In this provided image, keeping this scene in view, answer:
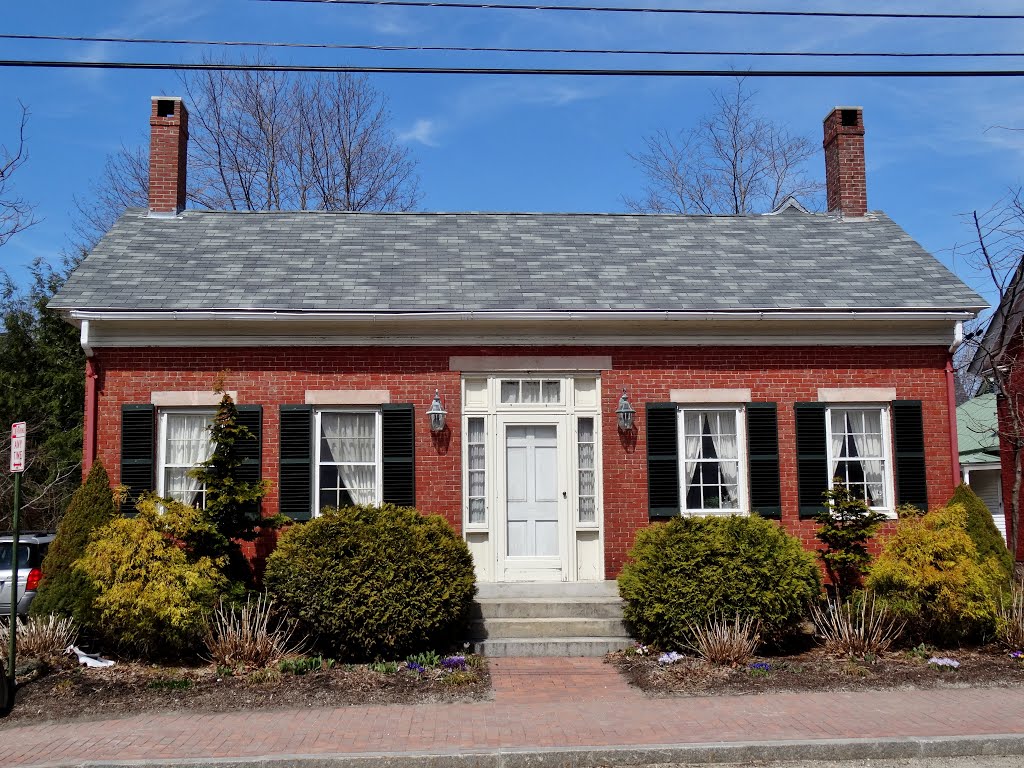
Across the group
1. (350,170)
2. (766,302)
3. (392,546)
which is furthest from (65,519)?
(350,170)

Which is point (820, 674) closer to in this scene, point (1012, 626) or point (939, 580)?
point (939, 580)

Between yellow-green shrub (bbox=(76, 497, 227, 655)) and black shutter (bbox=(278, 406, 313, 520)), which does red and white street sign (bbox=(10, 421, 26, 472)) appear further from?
black shutter (bbox=(278, 406, 313, 520))

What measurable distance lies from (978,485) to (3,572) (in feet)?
71.9

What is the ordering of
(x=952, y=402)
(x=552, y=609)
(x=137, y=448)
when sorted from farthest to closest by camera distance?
1. (x=952, y=402)
2. (x=137, y=448)
3. (x=552, y=609)

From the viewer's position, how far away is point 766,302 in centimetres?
1162

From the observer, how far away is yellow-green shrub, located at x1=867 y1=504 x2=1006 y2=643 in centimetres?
927

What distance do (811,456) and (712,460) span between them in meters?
1.28

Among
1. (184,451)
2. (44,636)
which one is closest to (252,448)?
(184,451)

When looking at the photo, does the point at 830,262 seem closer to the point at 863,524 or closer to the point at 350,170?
the point at 863,524

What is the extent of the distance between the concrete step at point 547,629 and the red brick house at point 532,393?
4.12 feet

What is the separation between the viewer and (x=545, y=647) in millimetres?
9508

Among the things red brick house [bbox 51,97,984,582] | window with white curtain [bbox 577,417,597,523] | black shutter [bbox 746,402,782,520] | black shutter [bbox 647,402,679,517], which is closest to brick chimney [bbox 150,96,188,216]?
red brick house [bbox 51,97,984,582]

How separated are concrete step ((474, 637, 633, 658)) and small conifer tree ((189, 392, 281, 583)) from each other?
283 cm

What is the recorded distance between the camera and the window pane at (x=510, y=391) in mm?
11398
